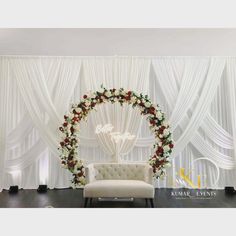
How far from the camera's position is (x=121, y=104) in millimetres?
5832

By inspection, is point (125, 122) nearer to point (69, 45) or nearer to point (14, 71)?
point (69, 45)

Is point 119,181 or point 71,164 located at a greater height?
point 71,164

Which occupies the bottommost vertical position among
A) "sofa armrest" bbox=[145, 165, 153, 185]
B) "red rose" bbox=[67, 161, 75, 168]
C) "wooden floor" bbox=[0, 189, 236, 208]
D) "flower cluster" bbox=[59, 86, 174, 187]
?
"wooden floor" bbox=[0, 189, 236, 208]

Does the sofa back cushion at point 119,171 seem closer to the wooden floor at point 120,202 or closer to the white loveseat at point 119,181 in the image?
the white loveseat at point 119,181

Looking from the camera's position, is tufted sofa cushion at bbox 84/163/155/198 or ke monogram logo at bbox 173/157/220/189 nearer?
tufted sofa cushion at bbox 84/163/155/198

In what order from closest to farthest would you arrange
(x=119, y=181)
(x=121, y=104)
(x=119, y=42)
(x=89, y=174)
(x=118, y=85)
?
(x=119, y=181) < (x=89, y=174) < (x=119, y=42) < (x=121, y=104) < (x=118, y=85)

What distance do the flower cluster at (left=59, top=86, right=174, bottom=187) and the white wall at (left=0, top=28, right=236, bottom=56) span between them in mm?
1051

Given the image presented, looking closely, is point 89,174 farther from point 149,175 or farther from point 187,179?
point 187,179

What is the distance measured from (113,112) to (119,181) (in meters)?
2.02

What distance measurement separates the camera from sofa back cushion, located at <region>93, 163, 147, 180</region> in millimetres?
5238

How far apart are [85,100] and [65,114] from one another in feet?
2.78

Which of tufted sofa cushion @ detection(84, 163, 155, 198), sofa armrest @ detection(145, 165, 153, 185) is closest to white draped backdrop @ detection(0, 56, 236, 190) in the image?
tufted sofa cushion @ detection(84, 163, 155, 198)


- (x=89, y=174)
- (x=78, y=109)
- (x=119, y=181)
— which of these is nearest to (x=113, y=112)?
(x=78, y=109)

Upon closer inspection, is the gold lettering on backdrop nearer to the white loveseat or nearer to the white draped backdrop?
the white draped backdrop
